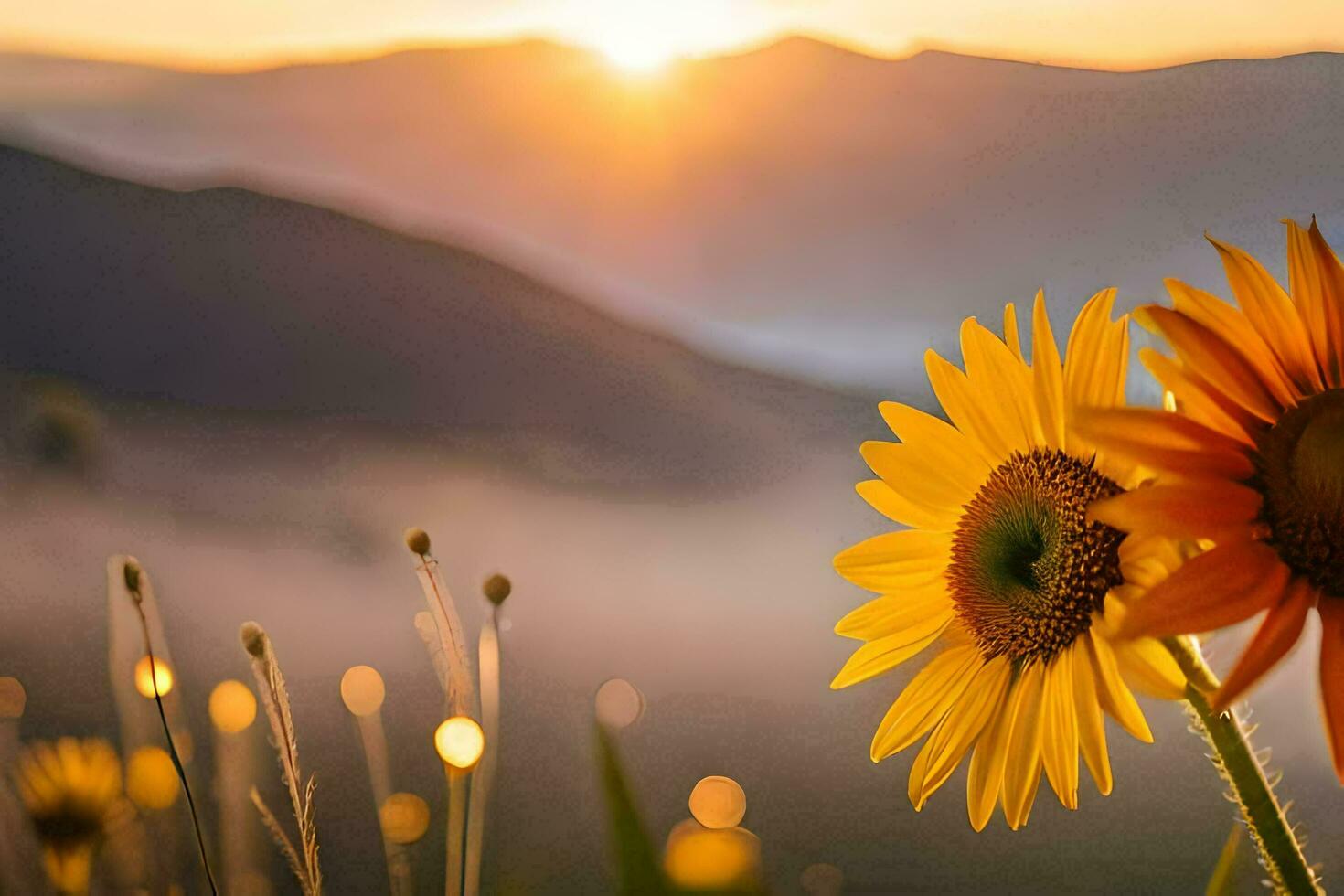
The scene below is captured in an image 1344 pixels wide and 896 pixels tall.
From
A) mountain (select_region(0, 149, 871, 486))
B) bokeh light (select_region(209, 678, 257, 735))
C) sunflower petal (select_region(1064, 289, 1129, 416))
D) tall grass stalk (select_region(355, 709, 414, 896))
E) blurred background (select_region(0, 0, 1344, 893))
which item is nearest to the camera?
sunflower petal (select_region(1064, 289, 1129, 416))

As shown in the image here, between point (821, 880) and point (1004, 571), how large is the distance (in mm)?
359

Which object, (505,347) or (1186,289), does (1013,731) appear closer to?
(1186,289)

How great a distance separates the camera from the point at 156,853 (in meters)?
0.37

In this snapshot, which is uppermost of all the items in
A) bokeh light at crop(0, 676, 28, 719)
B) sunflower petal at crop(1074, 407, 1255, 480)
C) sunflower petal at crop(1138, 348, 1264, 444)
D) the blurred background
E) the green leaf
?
the blurred background

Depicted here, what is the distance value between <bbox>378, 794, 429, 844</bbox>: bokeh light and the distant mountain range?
0.37m

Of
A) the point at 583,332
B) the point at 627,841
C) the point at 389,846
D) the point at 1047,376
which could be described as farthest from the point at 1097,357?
the point at 583,332

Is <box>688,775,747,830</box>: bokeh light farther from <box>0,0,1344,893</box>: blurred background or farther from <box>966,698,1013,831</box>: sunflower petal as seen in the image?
<box>966,698,1013,831</box>: sunflower petal

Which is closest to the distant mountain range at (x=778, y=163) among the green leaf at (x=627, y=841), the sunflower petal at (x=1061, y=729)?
the sunflower petal at (x=1061, y=729)

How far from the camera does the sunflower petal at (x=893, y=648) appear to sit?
226 mm

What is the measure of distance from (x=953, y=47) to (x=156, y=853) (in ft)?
1.73

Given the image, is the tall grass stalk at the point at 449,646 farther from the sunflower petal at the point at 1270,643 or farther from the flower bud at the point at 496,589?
the sunflower petal at the point at 1270,643

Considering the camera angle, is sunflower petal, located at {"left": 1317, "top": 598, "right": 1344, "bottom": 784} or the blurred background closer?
sunflower petal, located at {"left": 1317, "top": 598, "right": 1344, "bottom": 784}

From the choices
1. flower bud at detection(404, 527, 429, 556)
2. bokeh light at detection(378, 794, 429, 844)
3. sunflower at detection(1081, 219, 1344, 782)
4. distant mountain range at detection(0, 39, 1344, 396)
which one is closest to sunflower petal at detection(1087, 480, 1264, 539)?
sunflower at detection(1081, 219, 1344, 782)

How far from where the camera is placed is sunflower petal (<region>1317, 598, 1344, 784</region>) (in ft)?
0.45
